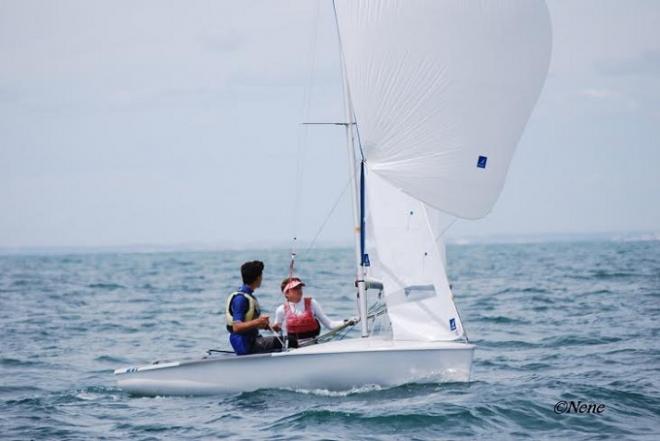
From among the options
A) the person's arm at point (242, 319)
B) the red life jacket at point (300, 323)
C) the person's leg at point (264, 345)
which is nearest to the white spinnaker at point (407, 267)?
the red life jacket at point (300, 323)

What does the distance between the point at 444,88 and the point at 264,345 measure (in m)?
3.21

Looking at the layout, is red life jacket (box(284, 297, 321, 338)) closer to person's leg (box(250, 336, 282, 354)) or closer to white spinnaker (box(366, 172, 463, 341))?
person's leg (box(250, 336, 282, 354))

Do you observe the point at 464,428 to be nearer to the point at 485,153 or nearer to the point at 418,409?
the point at 418,409

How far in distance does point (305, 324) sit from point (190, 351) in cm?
493

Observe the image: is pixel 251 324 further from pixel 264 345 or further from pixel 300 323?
pixel 300 323

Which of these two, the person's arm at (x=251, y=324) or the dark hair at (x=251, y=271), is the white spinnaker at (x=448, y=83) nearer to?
the dark hair at (x=251, y=271)

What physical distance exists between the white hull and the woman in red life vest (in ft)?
1.45

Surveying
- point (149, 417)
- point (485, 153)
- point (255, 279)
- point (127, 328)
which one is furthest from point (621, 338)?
point (127, 328)

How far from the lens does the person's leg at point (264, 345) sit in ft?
32.1

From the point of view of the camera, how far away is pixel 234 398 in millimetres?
9508

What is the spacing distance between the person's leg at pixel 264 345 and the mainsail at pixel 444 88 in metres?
1.44

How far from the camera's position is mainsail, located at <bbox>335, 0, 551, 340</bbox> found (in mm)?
9359
